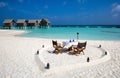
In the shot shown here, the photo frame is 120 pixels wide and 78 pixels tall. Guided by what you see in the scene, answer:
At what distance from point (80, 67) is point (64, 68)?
37.0 inches

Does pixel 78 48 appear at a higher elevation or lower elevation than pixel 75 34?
higher

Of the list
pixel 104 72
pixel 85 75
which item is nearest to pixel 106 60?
pixel 104 72

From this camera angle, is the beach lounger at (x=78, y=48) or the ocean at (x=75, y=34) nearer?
the beach lounger at (x=78, y=48)

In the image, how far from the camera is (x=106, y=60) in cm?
928

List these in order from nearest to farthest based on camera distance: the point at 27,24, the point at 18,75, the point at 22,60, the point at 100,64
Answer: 1. the point at 18,75
2. the point at 100,64
3. the point at 22,60
4. the point at 27,24

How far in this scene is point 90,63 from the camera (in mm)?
8320

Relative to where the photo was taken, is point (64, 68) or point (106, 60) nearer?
point (64, 68)

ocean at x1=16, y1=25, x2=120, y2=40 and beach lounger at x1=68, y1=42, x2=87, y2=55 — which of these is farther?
ocean at x1=16, y1=25, x2=120, y2=40

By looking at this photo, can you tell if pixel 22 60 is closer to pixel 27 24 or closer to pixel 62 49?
pixel 62 49

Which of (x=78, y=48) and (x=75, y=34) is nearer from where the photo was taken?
(x=78, y=48)

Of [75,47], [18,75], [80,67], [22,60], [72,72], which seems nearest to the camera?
[18,75]

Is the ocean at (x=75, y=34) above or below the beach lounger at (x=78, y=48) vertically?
below

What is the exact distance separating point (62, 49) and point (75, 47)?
116 centimetres

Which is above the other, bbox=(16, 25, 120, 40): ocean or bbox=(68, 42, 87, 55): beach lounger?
bbox=(68, 42, 87, 55): beach lounger
